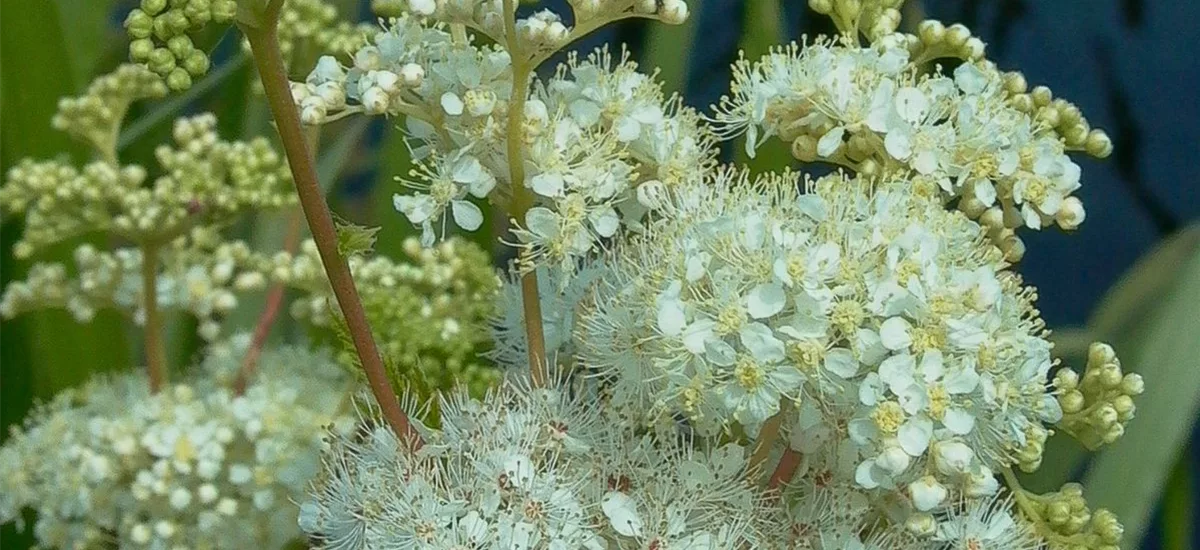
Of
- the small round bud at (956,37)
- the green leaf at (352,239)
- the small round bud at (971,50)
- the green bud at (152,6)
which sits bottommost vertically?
the green leaf at (352,239)

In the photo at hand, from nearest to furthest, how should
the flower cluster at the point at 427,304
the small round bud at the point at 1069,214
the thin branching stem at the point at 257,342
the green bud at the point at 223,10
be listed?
1. the green bud at the point at 223,10
2. the small round bud at the point at 1069,214
3. the flower cluster at the point at 427,304
4. the thin branching stem at the point at 257,342

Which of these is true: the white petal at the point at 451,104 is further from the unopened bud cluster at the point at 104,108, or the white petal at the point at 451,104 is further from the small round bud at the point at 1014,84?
the unopened bud cluster at the point at 104,108

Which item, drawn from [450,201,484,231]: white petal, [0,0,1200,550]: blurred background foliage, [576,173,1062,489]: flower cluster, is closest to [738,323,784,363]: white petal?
[576,173,1062,489]: flower cluster

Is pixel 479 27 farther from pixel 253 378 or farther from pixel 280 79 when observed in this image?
pixel 253 378

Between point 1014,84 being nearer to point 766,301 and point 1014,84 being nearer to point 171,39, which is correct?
point 766,301

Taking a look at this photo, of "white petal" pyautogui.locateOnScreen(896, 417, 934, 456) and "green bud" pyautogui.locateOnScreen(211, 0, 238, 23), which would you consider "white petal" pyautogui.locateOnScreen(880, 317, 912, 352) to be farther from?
"green bud" pyautogui.locateOnScreen(211, 0, 238, 23)

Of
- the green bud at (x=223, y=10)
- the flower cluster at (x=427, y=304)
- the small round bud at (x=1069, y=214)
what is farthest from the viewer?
the flower cluster at (x=427, y=304)

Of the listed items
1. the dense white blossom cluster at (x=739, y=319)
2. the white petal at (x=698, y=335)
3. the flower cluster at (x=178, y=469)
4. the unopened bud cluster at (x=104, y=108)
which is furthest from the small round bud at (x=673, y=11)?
the unopened bud cluster at (x=104, y=108)
